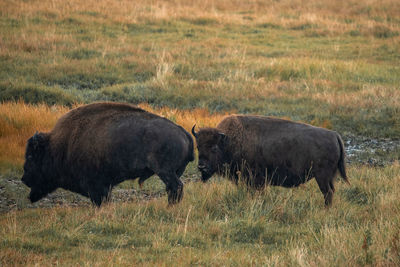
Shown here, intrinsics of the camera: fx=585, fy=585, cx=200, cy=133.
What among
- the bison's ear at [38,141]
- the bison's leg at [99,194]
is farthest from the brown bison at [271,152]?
the bison's ear at [38,141]

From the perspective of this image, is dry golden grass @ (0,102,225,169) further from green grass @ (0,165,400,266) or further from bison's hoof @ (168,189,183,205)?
bison's hoof @ (168,189,183,205)

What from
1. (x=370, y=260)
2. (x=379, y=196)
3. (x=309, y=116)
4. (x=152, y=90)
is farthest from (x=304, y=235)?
(x=152, y=90)

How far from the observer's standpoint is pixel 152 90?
1471 centimetres

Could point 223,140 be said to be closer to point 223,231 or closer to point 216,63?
point 223,231

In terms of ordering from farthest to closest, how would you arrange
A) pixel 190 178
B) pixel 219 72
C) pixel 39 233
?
pixel 219 72, pixel 190 178, pixel 39 233

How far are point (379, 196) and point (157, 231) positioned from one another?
3119 mm

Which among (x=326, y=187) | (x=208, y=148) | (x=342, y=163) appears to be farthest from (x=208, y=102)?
(x=326, y=187)

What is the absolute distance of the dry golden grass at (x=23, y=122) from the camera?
9555mm

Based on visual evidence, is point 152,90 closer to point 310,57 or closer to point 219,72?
point 219,72

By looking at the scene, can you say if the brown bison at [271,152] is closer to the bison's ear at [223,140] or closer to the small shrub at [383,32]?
the bison's ear at [223,140]

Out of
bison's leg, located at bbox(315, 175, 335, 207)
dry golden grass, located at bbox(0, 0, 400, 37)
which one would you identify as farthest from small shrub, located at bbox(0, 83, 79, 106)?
dry golden grass, located at bbox(0, 0, 400, 37)

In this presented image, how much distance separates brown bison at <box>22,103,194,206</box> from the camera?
271 inches

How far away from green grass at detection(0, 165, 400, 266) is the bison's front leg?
0.40 ft

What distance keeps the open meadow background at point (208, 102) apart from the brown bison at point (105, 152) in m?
0.33
